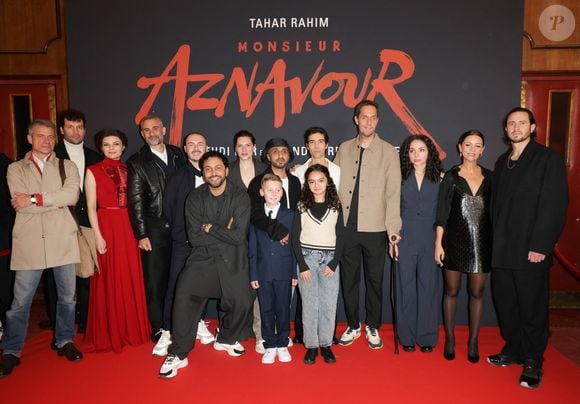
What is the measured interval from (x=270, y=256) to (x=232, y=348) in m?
0.90

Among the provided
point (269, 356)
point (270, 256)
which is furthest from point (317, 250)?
point (269, 356)

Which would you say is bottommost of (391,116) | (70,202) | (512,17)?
(70,202)

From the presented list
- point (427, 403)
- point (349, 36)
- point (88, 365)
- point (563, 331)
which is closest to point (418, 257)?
point (427, 403)

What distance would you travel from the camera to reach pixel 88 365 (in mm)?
3031

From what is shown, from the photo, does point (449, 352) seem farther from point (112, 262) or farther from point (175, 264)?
point (112, 262)

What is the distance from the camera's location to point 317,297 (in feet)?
9.84

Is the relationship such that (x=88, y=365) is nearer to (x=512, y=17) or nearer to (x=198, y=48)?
(x=198, y=48)

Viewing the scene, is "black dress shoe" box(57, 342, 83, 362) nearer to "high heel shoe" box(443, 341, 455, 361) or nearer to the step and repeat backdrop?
the step and repeat backdrop

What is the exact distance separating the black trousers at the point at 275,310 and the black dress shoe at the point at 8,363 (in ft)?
6.41

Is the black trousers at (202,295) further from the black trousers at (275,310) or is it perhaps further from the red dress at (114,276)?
the red dress at (114,276)

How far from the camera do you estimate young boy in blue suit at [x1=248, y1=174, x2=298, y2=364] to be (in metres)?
2.95

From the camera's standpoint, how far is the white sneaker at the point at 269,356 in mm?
3008

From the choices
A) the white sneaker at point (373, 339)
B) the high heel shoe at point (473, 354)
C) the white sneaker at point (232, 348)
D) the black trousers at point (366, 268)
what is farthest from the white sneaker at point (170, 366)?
the high heel shoe at point (473, 354)

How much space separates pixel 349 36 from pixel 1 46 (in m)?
4.19
